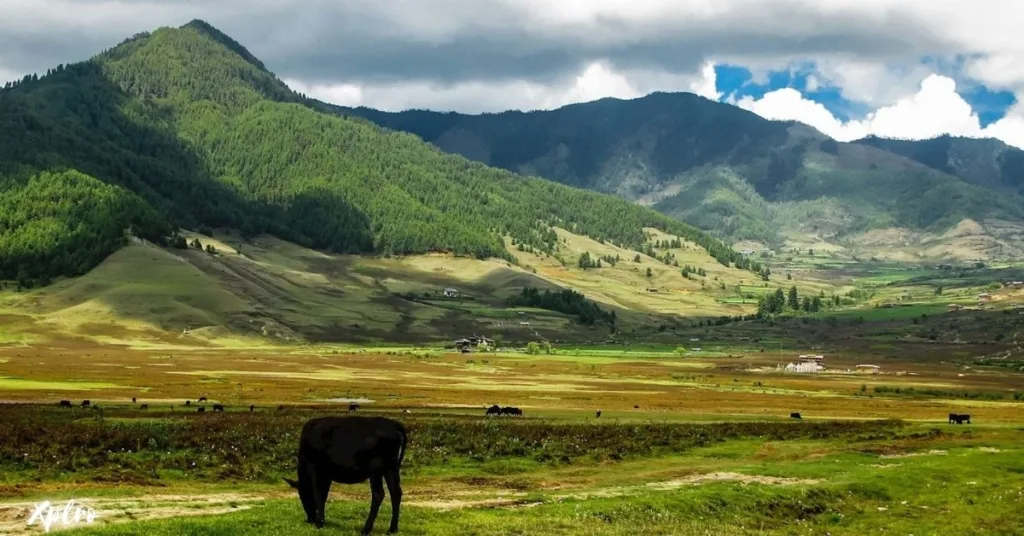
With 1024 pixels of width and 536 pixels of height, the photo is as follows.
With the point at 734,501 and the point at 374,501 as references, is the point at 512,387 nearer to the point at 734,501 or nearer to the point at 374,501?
the point at 734,501

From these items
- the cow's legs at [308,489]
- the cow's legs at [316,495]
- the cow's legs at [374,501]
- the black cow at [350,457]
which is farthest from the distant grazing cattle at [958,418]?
the cow's legs at [308,489]

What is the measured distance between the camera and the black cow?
3014 cm

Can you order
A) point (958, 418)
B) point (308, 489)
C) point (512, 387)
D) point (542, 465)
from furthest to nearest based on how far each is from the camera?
point (512, 387) < point (958, 418) < point (542, 465) < point (308, 489)

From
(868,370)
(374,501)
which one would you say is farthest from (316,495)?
(868,370)

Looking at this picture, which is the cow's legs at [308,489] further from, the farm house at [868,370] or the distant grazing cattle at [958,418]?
the farm house at [868,370]

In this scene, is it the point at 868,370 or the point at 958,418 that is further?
the point at 868,370

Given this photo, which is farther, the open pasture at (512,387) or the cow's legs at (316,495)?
the open pasture at (512,387)

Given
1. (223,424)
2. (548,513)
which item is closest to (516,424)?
(223,424)

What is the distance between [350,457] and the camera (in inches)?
1188

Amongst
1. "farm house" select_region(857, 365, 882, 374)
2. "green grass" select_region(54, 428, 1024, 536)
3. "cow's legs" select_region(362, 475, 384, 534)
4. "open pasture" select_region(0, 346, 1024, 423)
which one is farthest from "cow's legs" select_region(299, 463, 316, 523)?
"farm house" select_region(857, 365, 882, 374)

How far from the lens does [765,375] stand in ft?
598

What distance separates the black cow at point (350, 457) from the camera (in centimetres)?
3014

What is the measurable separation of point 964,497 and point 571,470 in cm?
1972

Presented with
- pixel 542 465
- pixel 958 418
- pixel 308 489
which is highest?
pixel 308 489
